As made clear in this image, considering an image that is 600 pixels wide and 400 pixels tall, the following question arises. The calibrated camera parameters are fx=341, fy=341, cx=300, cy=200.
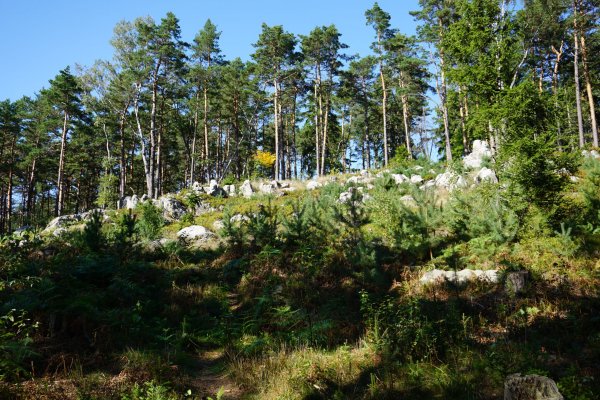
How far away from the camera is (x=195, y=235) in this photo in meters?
13.1

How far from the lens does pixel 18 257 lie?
7.91m

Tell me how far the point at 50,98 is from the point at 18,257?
83.0 feet

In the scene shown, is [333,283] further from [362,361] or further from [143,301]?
[143,301]

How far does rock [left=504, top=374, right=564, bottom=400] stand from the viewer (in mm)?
3277

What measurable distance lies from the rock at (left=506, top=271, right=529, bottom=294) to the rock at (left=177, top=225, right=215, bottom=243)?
981cm

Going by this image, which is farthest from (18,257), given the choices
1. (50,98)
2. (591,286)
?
(50,98)

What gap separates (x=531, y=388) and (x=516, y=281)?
4050 millimetres

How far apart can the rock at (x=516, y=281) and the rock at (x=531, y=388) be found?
12.1 feet

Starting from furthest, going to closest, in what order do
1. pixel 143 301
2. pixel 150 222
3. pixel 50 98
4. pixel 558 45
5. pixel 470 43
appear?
pixel 558 45 → pixel 50 98 → pixel 150 222 → pixel 470 43 → pixel 143 301

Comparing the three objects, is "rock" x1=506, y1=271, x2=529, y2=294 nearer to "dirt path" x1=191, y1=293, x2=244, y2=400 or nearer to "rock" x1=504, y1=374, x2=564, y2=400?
"rock" x1=504, y1=374, x2=564, y2=400

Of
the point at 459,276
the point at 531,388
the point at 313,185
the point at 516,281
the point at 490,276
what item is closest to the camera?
the point at 531,388

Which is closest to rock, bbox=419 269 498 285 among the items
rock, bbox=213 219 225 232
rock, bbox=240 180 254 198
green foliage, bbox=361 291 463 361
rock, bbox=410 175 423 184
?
green foliage, bbox=361 291 463 361

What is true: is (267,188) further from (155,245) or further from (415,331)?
(415,331)

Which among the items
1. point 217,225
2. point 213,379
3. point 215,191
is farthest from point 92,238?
point 215,191
